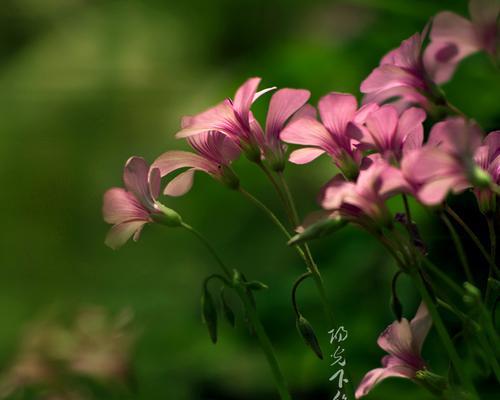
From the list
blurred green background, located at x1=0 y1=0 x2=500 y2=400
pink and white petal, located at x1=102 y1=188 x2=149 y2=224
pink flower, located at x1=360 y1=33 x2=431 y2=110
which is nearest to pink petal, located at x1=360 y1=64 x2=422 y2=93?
pink flower, located at x1=360 y1=33 x2=431 y2=110

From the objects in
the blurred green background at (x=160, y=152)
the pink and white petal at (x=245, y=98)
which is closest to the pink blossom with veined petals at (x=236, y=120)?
the pink and white petal at (x=245, y=98)

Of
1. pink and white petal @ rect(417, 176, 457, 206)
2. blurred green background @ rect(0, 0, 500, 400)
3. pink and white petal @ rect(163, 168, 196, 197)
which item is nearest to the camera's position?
pink and white petal @ rect(417, 176, 457, 206)

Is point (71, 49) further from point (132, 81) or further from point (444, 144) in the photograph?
point (444, 144)

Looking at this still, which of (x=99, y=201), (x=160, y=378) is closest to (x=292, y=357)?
(x=160, y=378)

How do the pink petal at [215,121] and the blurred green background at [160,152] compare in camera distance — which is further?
the blurred green background at [160,152]

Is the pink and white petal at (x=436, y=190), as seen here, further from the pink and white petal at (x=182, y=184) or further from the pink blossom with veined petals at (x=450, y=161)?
the pink and white petal at (x=182, y=184)

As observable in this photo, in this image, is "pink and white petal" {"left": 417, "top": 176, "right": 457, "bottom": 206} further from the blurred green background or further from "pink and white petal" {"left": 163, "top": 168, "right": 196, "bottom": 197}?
the blurred green background
